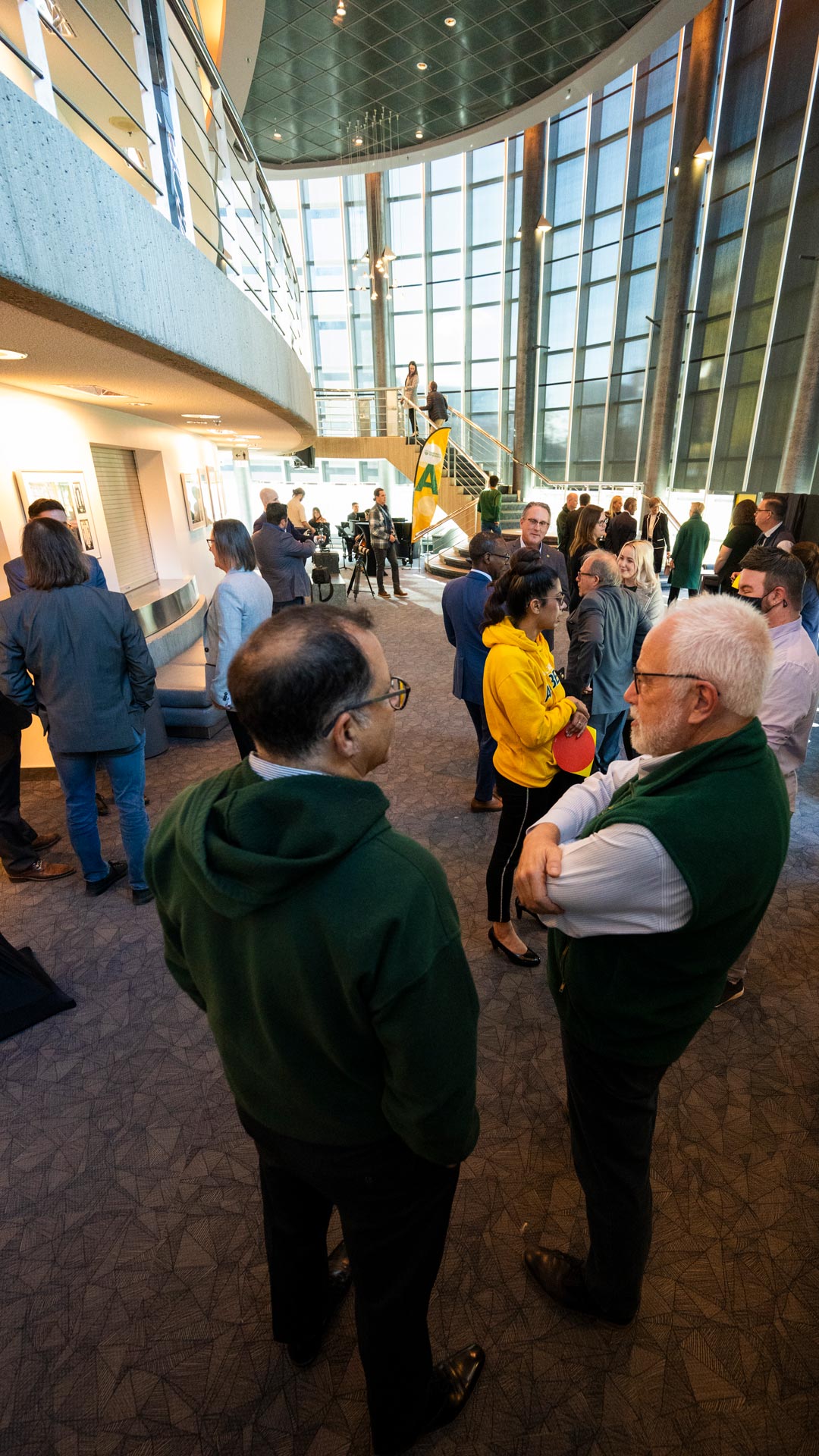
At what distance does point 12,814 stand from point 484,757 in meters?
2.68

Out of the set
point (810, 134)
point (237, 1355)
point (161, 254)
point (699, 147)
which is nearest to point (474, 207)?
point (699, 147)

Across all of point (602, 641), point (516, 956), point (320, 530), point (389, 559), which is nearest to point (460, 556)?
point (389, 559)

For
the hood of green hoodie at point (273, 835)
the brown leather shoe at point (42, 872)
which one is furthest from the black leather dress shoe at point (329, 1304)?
the brown leather shoe at point (42, 872)

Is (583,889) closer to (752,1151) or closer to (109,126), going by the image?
(752,1151)

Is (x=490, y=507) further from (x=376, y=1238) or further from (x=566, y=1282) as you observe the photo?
(x=376, y=1238)

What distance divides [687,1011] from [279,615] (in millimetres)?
1099

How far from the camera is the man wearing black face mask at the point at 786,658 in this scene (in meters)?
2.18

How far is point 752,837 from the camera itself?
1088 mm

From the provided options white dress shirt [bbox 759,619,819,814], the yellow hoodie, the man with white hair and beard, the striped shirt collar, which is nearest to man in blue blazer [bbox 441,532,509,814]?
the yellow hoodie

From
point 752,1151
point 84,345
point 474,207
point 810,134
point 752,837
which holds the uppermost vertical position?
point 474,207

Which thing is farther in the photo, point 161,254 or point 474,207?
point 474,207

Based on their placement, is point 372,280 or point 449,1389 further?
point 372,280

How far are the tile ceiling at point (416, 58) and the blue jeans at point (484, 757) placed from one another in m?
8.86

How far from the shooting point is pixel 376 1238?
3.60 feet
